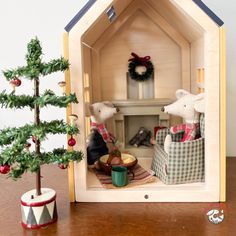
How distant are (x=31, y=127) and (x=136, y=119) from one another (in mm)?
549

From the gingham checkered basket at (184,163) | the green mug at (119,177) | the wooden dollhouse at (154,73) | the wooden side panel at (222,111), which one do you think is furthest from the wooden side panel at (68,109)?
the wooden side panel at (222,111)

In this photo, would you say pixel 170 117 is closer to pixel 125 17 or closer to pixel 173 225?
pixel 125 17

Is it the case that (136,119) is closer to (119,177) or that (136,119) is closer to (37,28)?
Answer: (119,177)

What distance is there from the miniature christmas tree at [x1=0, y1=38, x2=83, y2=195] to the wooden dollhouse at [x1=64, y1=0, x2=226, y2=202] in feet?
0.26

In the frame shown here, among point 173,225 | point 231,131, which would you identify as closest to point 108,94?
point 231,131

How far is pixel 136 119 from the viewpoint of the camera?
1.18 meters

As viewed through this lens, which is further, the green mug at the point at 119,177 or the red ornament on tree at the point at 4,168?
the green mug at the point at 119,177

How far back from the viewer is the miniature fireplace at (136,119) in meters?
1.08

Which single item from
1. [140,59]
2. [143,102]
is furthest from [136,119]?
[140,59]

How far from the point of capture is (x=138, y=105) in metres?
1.09

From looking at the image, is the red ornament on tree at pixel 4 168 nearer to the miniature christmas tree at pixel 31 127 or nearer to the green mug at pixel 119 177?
the miniature christmas tree at pixel 31 127

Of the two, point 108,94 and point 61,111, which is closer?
point 108,94

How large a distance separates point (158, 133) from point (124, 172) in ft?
0.69

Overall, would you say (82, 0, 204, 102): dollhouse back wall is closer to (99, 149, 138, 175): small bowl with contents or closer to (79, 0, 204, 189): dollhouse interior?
(79, 0, 204, 189): dollhouse interior
